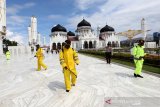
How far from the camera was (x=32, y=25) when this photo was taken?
52969mm

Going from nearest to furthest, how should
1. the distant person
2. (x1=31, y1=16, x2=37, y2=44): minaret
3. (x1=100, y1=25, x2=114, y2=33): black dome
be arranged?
the distant person → (x1=31, y1=16, x2=37, y2=44): minaret → (x1=100, y1=25, x2=114, y2=33): black dome

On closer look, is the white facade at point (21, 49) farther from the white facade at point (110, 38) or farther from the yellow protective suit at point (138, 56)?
the white facade at point (110, 38)

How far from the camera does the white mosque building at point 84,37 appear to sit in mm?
89500

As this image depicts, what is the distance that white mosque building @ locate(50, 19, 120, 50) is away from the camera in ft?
294

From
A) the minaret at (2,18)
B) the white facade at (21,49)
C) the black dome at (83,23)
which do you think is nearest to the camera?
the white facade at (21,49)

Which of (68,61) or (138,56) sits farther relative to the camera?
(138,56)

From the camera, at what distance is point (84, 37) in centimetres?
8900

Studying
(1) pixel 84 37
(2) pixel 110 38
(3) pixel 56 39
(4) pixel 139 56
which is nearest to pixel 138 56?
(4) pixel 139 56

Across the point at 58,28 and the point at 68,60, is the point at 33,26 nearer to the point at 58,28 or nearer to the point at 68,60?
the point at 58,28

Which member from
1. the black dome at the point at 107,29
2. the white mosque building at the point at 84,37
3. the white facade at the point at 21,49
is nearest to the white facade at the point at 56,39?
the white mosque building at the point at 84,37

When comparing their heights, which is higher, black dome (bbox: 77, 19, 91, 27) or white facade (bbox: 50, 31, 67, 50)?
black dome (bbox: 77, 19, 91, 27)

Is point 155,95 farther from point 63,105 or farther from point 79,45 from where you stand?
point 79,45

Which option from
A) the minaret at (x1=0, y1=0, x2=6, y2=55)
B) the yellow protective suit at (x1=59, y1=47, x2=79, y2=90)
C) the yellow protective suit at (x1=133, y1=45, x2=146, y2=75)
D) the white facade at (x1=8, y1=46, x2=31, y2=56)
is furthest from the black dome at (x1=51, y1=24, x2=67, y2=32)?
the yellow protective suit at (x1=59, y1=47, x2=79, y2=90)

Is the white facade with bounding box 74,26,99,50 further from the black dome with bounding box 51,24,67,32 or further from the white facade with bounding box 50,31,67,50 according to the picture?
the black dome with bounding box 51,24,67,32
